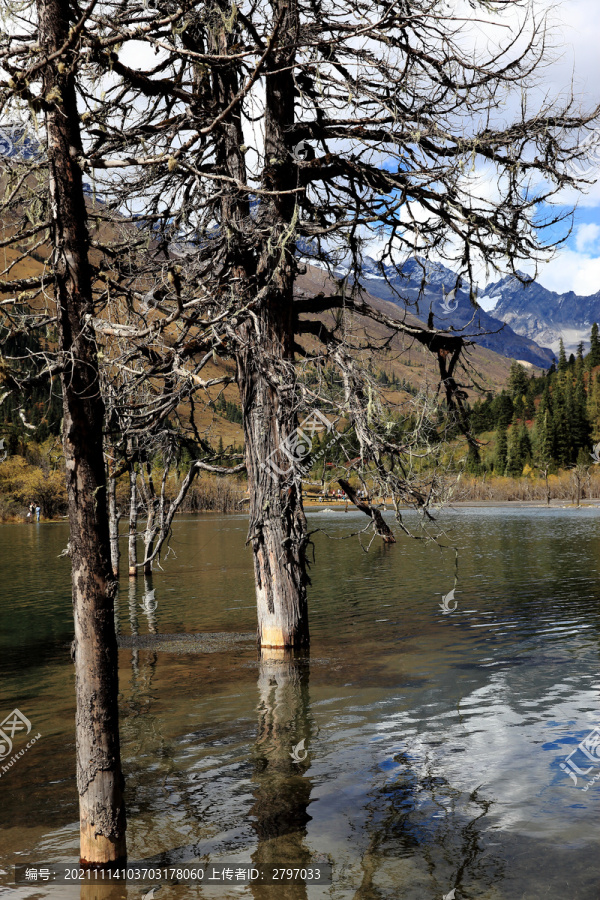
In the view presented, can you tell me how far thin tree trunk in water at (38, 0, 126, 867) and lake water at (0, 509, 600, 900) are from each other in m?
1.06

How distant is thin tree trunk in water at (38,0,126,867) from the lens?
5105 millimetres

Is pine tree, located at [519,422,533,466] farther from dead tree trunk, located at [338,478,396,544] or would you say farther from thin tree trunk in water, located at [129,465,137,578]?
dead tree trunk, located at [338,478,396,544]

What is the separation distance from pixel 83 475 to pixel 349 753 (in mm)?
5432

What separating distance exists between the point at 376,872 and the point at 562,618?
1447cm

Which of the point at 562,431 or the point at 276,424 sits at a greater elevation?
the point at 562,431

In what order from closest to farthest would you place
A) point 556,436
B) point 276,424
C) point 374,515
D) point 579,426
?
1. point 374,515
2. point 276,424
3. point 556,436
4. point 579,426

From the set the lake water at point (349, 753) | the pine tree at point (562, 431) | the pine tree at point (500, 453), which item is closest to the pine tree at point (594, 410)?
the pine tree at point (562, 431)

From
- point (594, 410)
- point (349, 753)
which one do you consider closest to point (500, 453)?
point (594, 410)

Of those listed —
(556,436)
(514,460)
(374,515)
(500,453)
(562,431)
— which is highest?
(562,431)

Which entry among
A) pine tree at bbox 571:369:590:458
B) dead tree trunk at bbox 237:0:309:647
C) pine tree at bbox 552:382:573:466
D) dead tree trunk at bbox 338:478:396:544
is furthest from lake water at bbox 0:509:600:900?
pine tree at bbox 571:369:590:458

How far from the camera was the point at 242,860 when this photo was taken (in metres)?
6.11

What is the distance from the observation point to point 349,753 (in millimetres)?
8805

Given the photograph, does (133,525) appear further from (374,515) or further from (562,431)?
(562,431)

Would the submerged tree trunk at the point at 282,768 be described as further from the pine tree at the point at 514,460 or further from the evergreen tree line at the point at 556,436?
the pine tree at the point at 514,460
